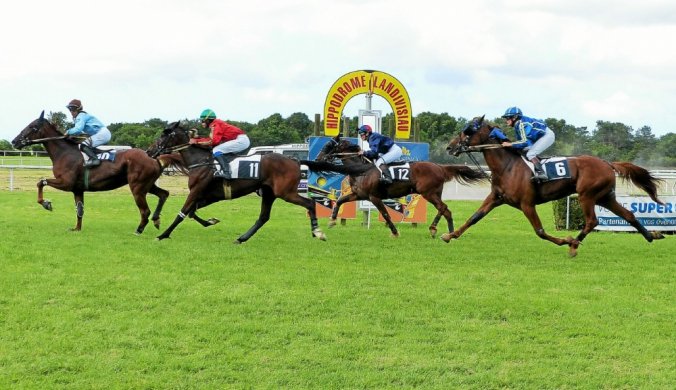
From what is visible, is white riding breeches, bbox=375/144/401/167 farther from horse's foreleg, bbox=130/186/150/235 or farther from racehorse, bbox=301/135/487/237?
horse's foreleg, bbox=130/186/150/235

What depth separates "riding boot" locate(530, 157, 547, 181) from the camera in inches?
432

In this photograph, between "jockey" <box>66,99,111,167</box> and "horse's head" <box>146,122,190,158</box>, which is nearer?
"horse's head" <box>146,122,190,158</box>

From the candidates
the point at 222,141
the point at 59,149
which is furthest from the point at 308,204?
the point at 59,149

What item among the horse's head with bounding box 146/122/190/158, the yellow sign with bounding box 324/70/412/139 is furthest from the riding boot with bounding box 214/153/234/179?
the yellow sign with bounding box 324/70/412/139

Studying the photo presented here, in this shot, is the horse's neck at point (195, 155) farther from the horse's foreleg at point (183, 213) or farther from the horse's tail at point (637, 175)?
the horse's tail at point (637, 175)

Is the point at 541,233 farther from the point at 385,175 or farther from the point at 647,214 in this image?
the point at 647,214

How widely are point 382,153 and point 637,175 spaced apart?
413cm

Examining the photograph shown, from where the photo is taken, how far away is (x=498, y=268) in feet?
32.0

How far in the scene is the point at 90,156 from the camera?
12789 mm

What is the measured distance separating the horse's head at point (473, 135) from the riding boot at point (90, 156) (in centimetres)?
549

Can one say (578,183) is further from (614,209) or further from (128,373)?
(128,373)

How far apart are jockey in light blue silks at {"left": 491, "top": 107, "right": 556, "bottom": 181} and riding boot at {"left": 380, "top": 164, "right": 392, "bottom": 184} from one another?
2.64 meters

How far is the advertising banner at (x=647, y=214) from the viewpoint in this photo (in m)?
14.7

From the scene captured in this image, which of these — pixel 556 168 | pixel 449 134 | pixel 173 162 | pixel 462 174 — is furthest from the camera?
pixel 449 134
